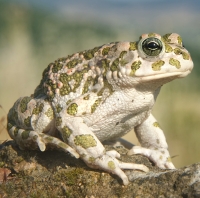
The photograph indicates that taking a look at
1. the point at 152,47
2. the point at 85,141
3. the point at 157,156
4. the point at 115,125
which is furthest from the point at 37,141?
the point at 152,47

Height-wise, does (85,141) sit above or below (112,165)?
above

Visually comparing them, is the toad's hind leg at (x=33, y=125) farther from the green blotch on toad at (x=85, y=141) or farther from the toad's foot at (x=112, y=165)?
the toad's foot at (x=112, y=165)

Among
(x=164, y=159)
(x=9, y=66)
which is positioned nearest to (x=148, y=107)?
(x=164, y=159)

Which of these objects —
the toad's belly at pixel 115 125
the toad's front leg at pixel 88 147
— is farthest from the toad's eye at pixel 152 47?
the toad's front leg at pixel 88 147

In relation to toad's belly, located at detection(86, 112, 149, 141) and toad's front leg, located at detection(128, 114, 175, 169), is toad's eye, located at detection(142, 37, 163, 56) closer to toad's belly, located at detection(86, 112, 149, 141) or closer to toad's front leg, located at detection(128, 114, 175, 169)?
toad's belly, located at detection(86, 112, 149, 141)

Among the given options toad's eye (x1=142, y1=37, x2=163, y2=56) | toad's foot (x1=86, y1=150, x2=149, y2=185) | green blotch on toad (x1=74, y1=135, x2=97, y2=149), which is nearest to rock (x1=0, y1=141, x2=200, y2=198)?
toad's foot (x1=86, y1=150, x2=149, y2=185)

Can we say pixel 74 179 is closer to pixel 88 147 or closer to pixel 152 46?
pixel 88 147
